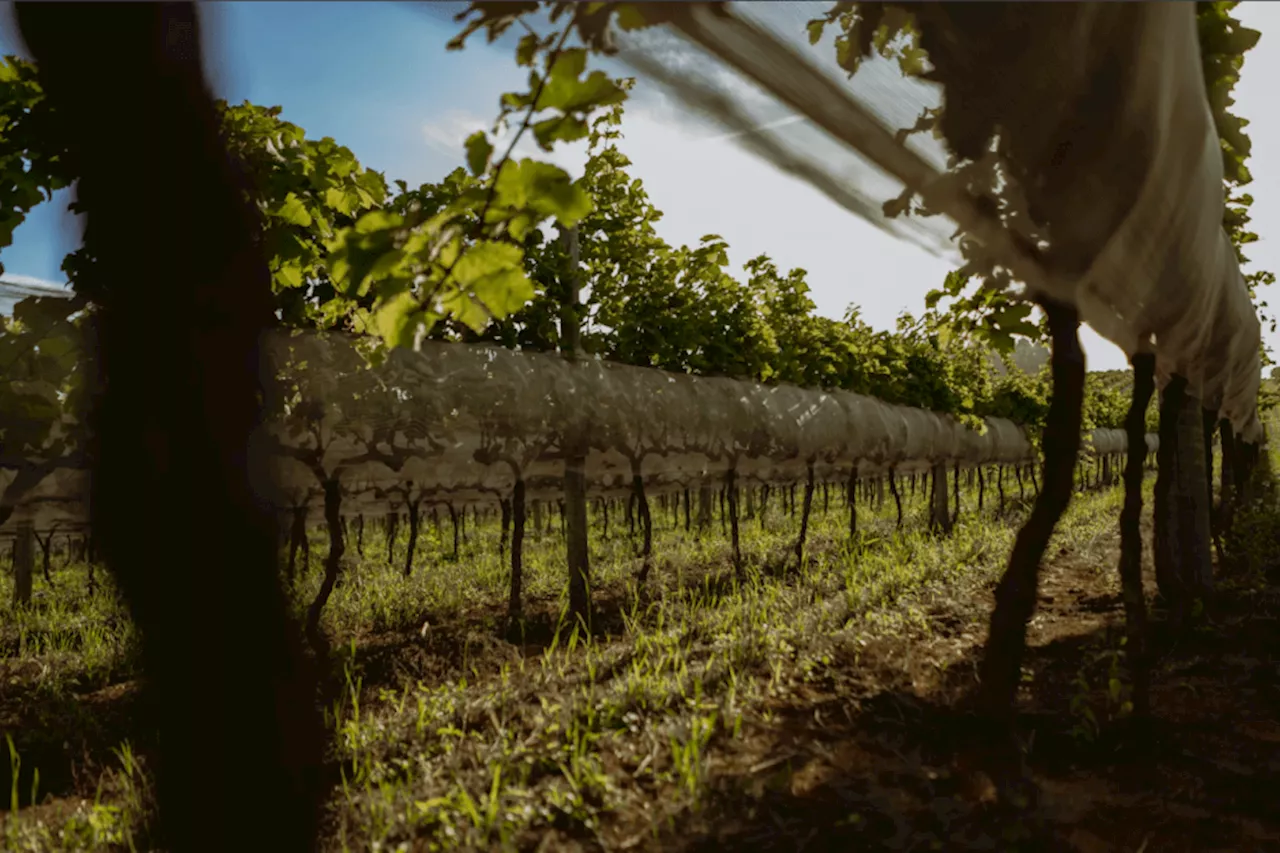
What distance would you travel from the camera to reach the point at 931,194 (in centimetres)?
149

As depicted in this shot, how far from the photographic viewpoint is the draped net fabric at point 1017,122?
3.77 feet

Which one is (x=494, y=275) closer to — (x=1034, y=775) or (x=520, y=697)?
(x=1034, y=775)

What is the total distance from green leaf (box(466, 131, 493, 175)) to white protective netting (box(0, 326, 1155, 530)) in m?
2.45

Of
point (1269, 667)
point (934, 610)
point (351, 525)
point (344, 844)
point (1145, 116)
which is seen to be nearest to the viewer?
point (1145, 116)

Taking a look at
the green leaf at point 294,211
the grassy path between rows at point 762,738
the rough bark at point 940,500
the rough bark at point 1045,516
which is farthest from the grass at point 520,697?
the rough bark at point 940,500

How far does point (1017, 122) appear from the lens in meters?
1.45

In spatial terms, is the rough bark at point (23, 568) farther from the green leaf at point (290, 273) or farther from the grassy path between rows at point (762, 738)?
the green leaf at point (290, 273)

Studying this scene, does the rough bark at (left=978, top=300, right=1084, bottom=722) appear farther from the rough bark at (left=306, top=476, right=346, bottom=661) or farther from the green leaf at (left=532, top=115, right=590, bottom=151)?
the rough bark at (left=306, top=476, right=346, bottom=661)

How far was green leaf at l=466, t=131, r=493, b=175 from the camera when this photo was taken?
1012 mm

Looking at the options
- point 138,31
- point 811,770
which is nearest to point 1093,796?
point 811,770

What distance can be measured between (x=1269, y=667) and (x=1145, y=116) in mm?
3444

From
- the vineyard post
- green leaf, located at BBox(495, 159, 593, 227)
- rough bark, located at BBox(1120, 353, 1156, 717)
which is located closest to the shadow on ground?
rough bark, located at BBox(1120, 353, 1156, 717)

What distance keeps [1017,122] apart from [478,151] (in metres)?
1.15

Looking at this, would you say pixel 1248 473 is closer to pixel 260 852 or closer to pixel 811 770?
pixel 811 770
